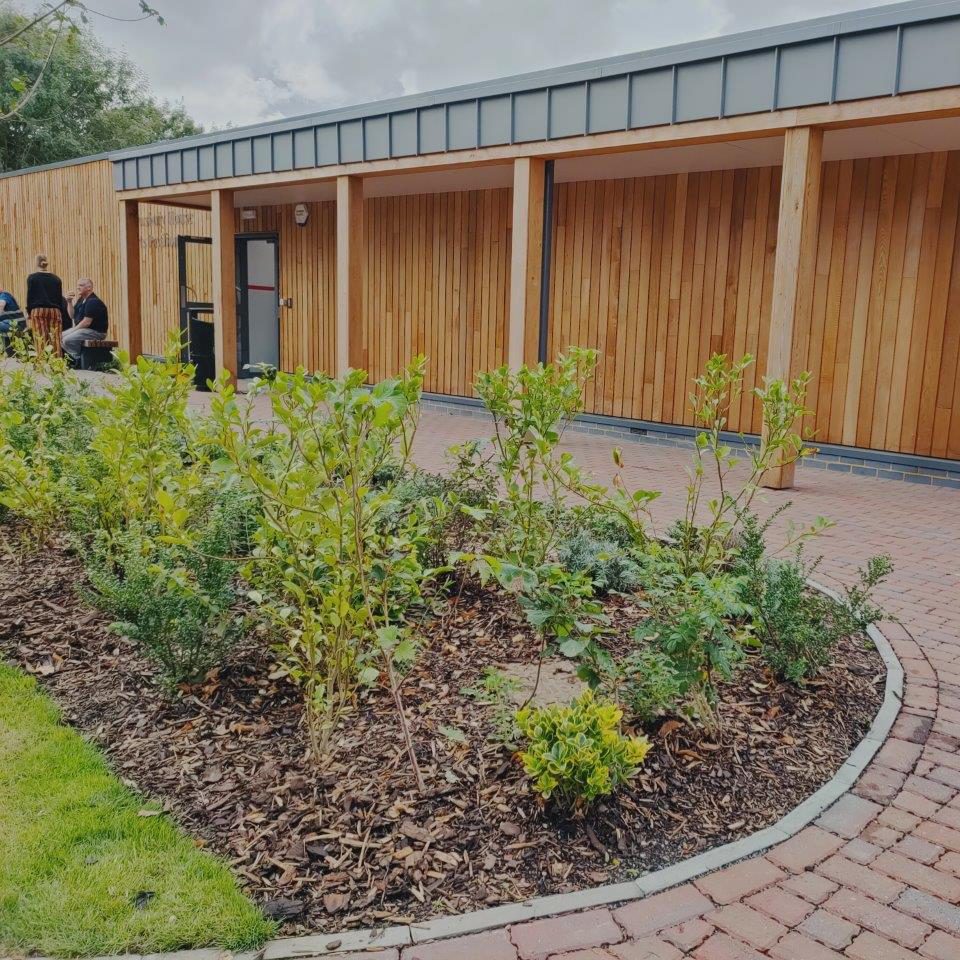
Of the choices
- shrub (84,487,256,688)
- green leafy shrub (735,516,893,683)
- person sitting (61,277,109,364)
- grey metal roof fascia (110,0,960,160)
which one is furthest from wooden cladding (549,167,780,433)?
person sitting (61,277,109,364)

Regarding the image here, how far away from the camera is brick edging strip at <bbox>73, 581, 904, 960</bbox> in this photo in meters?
2.31

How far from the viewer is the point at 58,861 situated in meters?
2.63

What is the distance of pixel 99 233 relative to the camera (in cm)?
1784

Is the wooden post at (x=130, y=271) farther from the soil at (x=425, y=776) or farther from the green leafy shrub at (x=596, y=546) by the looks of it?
the green leafy shrub at (x=596, y=546)

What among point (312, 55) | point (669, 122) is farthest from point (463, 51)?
point (669, 122)

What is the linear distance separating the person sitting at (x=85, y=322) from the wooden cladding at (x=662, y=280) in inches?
317

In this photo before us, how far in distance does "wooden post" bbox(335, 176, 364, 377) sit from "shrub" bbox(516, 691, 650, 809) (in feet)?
27.2

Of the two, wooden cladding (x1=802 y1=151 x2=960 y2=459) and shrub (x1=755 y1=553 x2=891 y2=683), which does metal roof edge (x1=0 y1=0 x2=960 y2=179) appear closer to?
wooden cladding (x1=802 y1=151 x2=960 y2=459)

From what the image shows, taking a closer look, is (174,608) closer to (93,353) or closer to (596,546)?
(596,546)

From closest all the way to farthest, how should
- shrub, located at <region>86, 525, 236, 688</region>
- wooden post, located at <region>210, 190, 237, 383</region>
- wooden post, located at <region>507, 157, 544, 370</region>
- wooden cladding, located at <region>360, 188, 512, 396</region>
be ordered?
shrub, located at <region>86, 525, 236, 688</region> → wooden post, located at <region>507, 157, 544, 370</region> → wooden cladding, located at <region>360, 188, 512, 396</region> → wooden post, located at <region>210, 190, 237, 383</region>

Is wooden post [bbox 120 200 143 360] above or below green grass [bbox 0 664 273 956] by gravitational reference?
above

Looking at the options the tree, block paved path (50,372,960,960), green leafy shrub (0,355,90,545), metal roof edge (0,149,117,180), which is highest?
the tree

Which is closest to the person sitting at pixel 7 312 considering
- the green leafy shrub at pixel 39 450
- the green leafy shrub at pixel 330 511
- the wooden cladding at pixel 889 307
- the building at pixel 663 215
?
the building at pixel 663 215

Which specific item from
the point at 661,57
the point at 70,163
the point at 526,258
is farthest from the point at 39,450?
the point at 70,163
